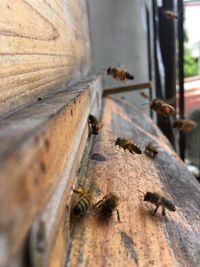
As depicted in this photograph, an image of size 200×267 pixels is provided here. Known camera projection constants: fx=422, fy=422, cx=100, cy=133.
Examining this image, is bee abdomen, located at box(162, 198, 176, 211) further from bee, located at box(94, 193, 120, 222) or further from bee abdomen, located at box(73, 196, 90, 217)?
bee abdomen, located at box(73, 196, 90, 217)

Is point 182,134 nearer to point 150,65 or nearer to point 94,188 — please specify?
point 150,65

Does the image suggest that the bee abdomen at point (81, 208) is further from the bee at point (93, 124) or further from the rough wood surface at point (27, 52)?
the bee at point (93, 124)

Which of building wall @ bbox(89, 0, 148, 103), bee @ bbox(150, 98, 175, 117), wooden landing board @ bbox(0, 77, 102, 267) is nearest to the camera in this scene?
wooden landing board @ bbox(0, 77, 102, 267)

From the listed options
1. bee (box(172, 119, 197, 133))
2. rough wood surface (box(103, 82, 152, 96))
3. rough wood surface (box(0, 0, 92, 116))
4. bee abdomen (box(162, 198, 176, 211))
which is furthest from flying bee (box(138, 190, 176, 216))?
rough wood surface (box(103, 82, 152, 96))

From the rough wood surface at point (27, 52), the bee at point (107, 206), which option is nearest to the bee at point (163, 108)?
the rough wood surface at point (27, 52)

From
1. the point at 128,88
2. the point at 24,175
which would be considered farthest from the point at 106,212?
the point at 128,88

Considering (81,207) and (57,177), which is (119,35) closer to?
(81,207)
